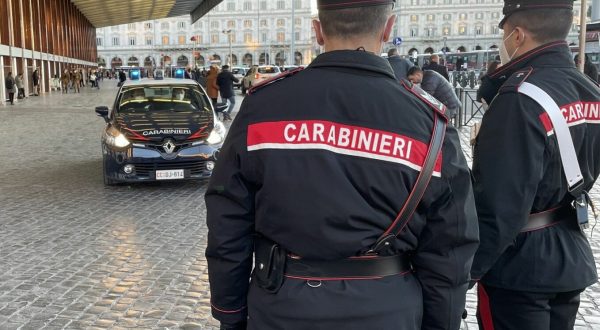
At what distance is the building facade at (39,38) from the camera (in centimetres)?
3262

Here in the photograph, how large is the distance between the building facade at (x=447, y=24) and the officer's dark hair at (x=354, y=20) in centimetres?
13484

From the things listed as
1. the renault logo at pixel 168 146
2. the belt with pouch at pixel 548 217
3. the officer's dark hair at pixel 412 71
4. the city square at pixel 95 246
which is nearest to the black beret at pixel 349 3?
the belt with pouch at pixel 548 217

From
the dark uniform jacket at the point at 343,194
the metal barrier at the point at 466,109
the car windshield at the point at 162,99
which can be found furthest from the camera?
the metal barrier at the point at 466,109

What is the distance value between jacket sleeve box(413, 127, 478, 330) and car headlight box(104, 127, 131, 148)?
764 cm

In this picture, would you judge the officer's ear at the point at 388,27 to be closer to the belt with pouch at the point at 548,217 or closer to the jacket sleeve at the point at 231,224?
the jacket sleeve at the point at 231,224

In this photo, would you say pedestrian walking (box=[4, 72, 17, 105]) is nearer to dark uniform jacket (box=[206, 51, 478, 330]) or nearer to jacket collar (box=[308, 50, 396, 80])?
dark uniform jacket (box=[206, 51, 478, 330])

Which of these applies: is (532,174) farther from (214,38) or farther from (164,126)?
(214,38)

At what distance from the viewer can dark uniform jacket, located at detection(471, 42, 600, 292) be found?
2287mm

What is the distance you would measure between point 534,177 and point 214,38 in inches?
6101

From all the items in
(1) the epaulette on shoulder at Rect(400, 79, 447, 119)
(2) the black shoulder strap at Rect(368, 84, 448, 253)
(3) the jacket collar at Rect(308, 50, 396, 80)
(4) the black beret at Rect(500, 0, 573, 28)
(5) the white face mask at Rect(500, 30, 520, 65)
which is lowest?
(2) the black shoulder strap at Rect(368, 84, 448, 253)

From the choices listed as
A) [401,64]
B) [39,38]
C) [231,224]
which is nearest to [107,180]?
[401,64]

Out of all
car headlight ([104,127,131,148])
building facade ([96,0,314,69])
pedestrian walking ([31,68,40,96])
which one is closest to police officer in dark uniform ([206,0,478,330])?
car headlight ([104,127,131,148])

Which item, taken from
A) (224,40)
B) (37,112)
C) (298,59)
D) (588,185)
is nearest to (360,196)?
(588,185)

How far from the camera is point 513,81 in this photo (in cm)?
240
